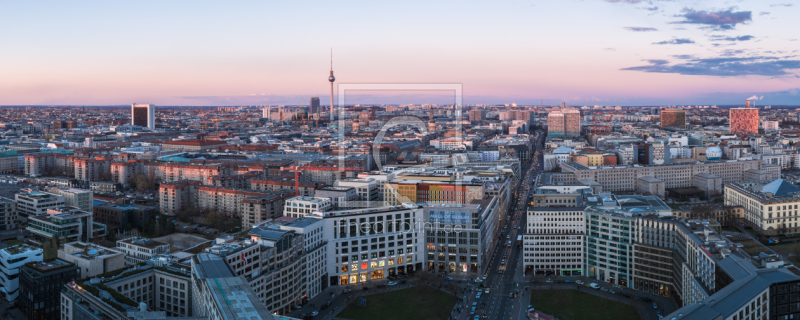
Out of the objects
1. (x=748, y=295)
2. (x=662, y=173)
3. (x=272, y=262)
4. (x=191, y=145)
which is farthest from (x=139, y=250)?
(x=191, y=145)

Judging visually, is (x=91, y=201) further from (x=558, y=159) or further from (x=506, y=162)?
(x=558, y=159)

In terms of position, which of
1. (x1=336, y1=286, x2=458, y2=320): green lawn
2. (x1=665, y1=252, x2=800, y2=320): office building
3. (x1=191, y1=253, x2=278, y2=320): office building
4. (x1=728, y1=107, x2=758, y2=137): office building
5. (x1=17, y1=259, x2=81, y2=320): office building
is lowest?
(x1=336, y1=286, x2=458, y2=320): green lawn

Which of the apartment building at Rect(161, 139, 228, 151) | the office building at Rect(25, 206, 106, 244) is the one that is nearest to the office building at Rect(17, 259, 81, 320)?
the office building at Rect(25, 206, 106, 244)

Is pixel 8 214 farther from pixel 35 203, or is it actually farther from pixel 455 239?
pixel 455 239

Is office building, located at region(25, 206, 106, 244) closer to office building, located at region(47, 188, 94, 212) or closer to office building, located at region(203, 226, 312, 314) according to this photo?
office building, located at region(47, 188, 94, 212)

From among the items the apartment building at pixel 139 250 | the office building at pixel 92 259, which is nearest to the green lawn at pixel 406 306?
the apartment building at pixel 139 250

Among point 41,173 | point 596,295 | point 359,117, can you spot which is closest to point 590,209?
point 596,295

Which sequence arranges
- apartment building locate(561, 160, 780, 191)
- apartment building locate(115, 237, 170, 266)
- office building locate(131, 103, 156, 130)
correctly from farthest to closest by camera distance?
office building locate(131, 103, 156, 130) < apartment building locate(561, 160, 780, 191) < apartment building locate(115, 237, 170, 266)
